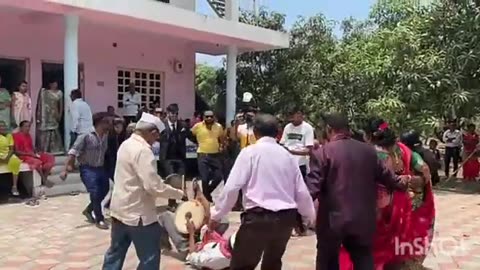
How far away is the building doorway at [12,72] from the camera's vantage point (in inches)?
496

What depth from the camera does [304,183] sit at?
14.4ft

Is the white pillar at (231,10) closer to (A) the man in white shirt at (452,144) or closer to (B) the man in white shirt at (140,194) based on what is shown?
(A) the man in white shirt at (452,144)

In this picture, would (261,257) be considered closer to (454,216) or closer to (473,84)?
(454,216)

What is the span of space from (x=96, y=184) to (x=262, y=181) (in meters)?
4.20

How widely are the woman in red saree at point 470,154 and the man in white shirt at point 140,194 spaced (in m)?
12.2

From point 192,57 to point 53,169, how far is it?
695 centimetres

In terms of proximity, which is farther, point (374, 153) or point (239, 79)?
point (239, 79)

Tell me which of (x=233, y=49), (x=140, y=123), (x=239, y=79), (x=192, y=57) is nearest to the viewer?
(x=140, y=123)

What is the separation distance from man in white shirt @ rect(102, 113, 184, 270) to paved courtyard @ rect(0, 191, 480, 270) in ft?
5.16

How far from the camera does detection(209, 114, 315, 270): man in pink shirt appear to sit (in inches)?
166

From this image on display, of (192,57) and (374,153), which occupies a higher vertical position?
(192,57)

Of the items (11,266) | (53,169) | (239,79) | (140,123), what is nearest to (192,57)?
(239,79)

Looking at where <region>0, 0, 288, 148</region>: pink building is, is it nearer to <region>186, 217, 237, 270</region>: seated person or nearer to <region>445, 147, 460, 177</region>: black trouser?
<region>445, 147, 460, 177</region>: black trouser

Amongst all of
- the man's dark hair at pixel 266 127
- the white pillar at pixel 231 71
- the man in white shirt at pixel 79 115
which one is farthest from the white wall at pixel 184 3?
the man's dark hair at pixel 266 127
